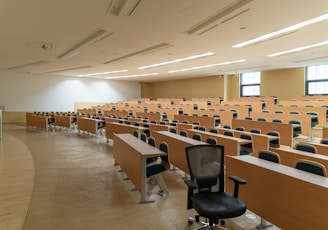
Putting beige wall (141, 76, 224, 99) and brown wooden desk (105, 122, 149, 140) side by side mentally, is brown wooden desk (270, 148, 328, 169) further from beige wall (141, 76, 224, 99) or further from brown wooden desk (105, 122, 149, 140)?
beige wall (141, 76, 224, 99)

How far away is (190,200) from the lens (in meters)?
2.73

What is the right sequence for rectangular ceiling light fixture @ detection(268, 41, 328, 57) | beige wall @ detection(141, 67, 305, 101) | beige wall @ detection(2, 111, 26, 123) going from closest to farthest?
rectangular ceiling light fixture @ detection(268, 41, 328, 57)
beige wall @ detection(141, 67, 305, 101)
beige wall @ detection(2, 111, 26, 123)

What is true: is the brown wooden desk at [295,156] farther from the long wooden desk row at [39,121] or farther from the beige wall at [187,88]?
the beige wall at [187,88]

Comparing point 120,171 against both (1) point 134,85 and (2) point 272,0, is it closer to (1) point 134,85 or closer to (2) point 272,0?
(2) point 272,0

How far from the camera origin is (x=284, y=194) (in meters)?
2.48

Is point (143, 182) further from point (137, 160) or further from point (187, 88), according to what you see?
point (187, 88)

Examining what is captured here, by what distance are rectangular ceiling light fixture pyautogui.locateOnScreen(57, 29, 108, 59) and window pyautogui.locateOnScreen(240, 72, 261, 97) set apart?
12.5 m

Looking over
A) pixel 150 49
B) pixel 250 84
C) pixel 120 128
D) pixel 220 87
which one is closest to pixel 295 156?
pixel 120 128

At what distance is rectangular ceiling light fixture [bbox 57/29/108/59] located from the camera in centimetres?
689

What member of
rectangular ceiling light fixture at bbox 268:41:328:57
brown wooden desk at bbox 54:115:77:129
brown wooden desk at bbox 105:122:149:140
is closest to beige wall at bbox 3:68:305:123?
rectangular ceiling light fixture at bbox 268:41:328:57

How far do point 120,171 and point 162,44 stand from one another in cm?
480

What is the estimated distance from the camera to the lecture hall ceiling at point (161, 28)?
4.86m

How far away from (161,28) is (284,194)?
16.8 ft

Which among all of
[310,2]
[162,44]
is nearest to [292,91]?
[162,44]
